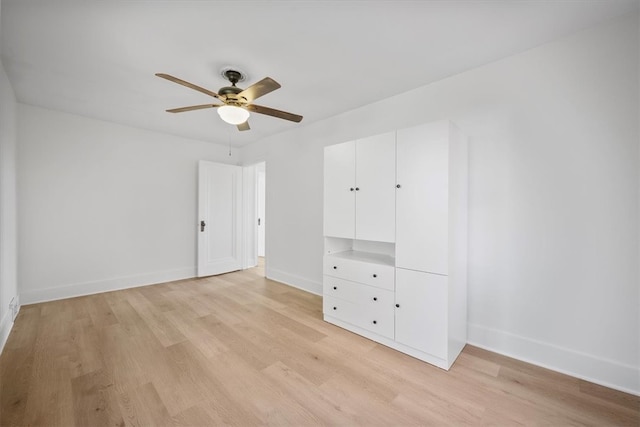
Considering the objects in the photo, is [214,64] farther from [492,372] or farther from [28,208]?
[492,372]

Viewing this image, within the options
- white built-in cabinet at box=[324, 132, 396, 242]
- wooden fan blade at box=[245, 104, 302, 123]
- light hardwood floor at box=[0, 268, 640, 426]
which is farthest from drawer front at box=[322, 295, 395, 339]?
wooden fan blade at box=[245, 104, 302, 123]

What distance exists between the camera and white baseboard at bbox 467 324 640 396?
5.40ft

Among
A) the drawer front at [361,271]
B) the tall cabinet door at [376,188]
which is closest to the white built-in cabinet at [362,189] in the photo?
the tall cabinet door at [376,188]

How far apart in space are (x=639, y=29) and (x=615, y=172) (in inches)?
37.2

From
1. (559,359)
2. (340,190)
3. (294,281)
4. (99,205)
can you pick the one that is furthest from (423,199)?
(99,205)

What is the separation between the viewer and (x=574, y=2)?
1551 mm

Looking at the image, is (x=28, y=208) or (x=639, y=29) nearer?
(x=639, y=29)

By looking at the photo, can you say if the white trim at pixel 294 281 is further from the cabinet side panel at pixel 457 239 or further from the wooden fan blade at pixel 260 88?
the wooden fan blade at pixel 260 88

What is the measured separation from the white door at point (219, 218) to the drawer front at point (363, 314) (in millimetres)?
2819

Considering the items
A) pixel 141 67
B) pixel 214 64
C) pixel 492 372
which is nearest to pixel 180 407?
pixel 492 372

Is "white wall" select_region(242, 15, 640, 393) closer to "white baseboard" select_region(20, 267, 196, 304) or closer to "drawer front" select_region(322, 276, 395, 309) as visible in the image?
"drawer front" select_region(322, 276, 395, 309)

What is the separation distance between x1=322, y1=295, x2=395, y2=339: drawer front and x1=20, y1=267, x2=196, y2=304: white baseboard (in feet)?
10.2

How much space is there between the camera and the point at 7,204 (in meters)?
2.44

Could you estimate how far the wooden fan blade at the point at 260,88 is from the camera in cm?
180
